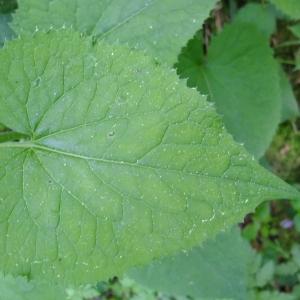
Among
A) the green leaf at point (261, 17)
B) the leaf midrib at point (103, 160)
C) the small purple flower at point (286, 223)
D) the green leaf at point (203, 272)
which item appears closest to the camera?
the leaf midrib at point (103, 160)

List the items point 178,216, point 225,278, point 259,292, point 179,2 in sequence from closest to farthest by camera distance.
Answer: point 178,216 → point 179,2 → point 225,278 → point 259,292

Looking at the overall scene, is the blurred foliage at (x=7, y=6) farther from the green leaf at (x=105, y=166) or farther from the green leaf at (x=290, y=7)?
the green leaf at (x=290, y=7)

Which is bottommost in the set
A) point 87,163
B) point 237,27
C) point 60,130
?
point 87,163

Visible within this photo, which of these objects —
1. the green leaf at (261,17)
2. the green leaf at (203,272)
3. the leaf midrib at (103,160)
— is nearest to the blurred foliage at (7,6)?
the leaf midrib at (103,160)

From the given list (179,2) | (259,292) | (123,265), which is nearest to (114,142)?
(123,265)

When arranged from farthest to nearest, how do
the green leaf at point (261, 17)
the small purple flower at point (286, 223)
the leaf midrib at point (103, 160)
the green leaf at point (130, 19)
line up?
the small purple flower at point (286, 223) → the green leaf at point (261, 17) → the green leaf at point (130, 19) → the leaf midrib at point (103, 160)

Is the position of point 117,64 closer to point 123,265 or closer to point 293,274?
point 123,265
